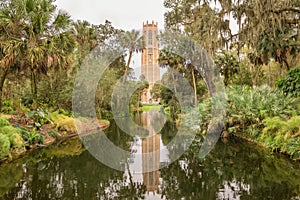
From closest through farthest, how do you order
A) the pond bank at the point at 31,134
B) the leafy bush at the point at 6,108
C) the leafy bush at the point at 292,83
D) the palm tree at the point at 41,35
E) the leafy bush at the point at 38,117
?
the pond bank at the point at 31,134
the palm tree at the point at 41,35
the leafy bush at the point at 292,83
the leafy bush at the point at 38,117
the leafy bush at the point at 6,108

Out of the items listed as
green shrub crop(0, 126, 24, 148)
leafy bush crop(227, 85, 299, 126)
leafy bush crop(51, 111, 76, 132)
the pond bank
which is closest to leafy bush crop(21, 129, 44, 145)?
the pond bank

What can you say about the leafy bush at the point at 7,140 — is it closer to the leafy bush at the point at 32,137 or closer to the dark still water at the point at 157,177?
the dark still water at the point at 157,177

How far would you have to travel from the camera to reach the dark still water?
6.02 meters

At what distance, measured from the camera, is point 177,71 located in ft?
89.1

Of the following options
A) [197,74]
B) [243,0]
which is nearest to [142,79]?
[197,74]

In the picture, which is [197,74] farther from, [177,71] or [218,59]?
[218,59]

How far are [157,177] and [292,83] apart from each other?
9.79 metres

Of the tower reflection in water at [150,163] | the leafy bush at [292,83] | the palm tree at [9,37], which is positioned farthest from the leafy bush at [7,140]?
the leafy bush at [292,83]

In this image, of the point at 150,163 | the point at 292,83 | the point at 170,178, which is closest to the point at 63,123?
the point at 150,163

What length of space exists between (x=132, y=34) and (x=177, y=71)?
228 inches

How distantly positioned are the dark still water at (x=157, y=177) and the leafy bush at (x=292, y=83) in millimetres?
4800

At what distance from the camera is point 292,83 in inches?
561

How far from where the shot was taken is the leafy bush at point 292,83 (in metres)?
13.9

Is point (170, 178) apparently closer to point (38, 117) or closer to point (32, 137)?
point (32, 137)
